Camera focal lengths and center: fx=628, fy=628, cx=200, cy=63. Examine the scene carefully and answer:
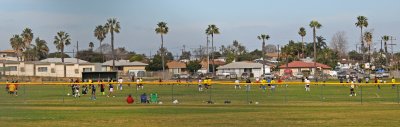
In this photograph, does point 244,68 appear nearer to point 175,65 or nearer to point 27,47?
point 175,65

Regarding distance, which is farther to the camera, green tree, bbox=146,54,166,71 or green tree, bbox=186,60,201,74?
green tree, bbox=186,60,201,74

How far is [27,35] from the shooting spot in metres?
147

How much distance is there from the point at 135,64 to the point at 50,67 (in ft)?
85.9

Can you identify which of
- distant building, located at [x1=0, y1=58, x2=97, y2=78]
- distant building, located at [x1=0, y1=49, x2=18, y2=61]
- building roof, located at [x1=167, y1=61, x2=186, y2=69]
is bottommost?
distant building, located at [x1=0, y1=58, x2=97, y2=78]

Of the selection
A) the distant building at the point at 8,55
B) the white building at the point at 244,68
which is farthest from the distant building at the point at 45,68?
the distant building at the point at 8,55

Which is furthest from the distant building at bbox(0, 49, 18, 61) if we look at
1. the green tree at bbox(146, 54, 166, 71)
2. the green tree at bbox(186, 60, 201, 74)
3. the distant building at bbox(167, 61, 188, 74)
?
the green tree at bbox(186, 60, 201, 74)

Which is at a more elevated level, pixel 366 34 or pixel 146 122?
pixel 366 34

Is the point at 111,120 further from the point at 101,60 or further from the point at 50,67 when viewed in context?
the point at 101,60

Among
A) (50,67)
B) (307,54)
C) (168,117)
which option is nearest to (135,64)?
(50,67)

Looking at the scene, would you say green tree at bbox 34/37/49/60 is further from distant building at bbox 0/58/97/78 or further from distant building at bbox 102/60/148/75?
distant building at bbox 0/58/97/78

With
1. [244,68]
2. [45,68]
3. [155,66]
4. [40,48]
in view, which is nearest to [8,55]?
[40,48]

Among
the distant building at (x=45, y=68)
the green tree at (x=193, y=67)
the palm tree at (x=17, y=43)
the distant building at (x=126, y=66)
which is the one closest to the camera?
the distant building at (x=45, y=68)

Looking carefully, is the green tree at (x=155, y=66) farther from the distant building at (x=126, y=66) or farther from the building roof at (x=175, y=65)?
the building roof at (x=175, y=65)

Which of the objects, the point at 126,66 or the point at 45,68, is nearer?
the point at 45,68
